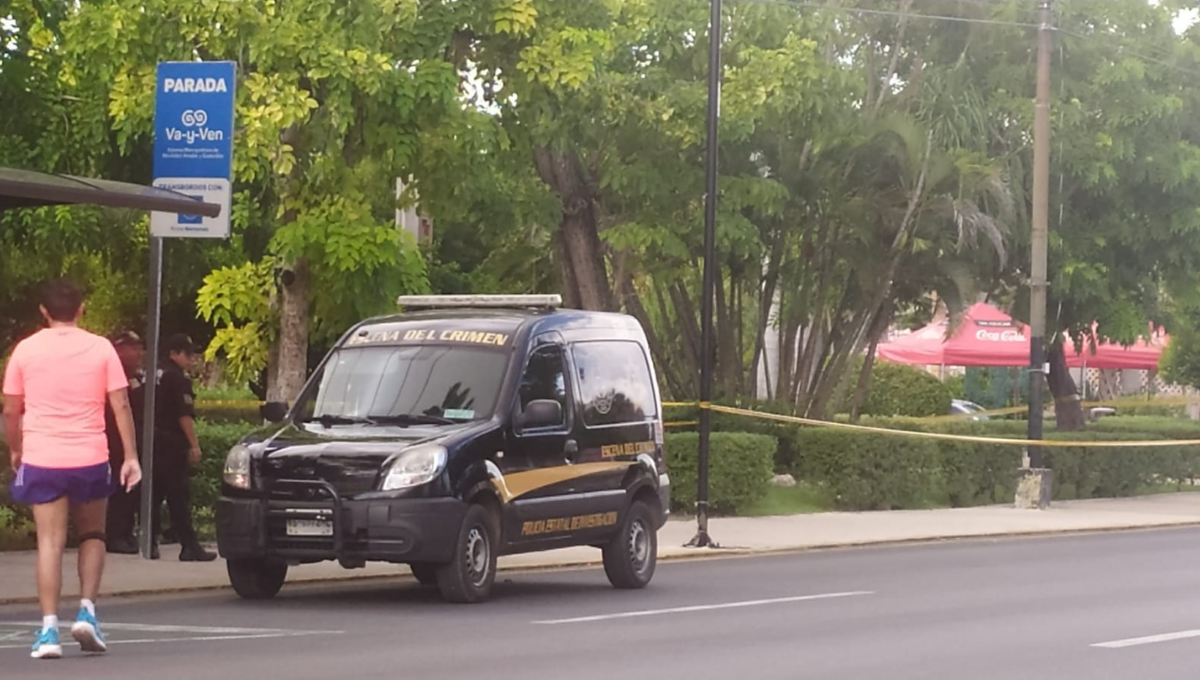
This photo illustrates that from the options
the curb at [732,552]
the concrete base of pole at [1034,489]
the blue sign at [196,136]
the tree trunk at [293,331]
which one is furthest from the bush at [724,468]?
the blue sign at [196,136]

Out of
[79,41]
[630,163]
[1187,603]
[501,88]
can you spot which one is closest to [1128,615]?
[1187,603]

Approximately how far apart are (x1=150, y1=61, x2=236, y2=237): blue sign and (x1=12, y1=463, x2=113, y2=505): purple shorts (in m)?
6.02

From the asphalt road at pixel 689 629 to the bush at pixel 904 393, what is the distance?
112ft

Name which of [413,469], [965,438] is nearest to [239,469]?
[413,469]

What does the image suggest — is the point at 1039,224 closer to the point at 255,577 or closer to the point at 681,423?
the point at 681,423

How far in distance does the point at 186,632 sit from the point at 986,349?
1358 inches

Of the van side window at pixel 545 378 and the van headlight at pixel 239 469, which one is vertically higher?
the van side window at pixel 545 378

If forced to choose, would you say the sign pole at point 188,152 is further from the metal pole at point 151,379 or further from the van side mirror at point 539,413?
the van side mirror at point 539,413

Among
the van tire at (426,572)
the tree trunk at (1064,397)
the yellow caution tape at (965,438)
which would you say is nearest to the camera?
the van tire at (426,572)

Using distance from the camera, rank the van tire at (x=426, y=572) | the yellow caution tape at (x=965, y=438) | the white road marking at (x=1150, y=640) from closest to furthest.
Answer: the white road marking at (x=1150, y=640) → the van tire at (x=426, y=572) → the yellow caution tape at (x=965, y=438)

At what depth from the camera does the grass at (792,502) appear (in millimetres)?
26219

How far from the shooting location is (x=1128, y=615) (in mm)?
14617

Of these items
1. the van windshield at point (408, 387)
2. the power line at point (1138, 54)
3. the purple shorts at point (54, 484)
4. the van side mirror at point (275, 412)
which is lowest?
the purple shorts at point (54, 484)

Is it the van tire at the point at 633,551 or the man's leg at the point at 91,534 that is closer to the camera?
the man's leg at the point at 91,534
